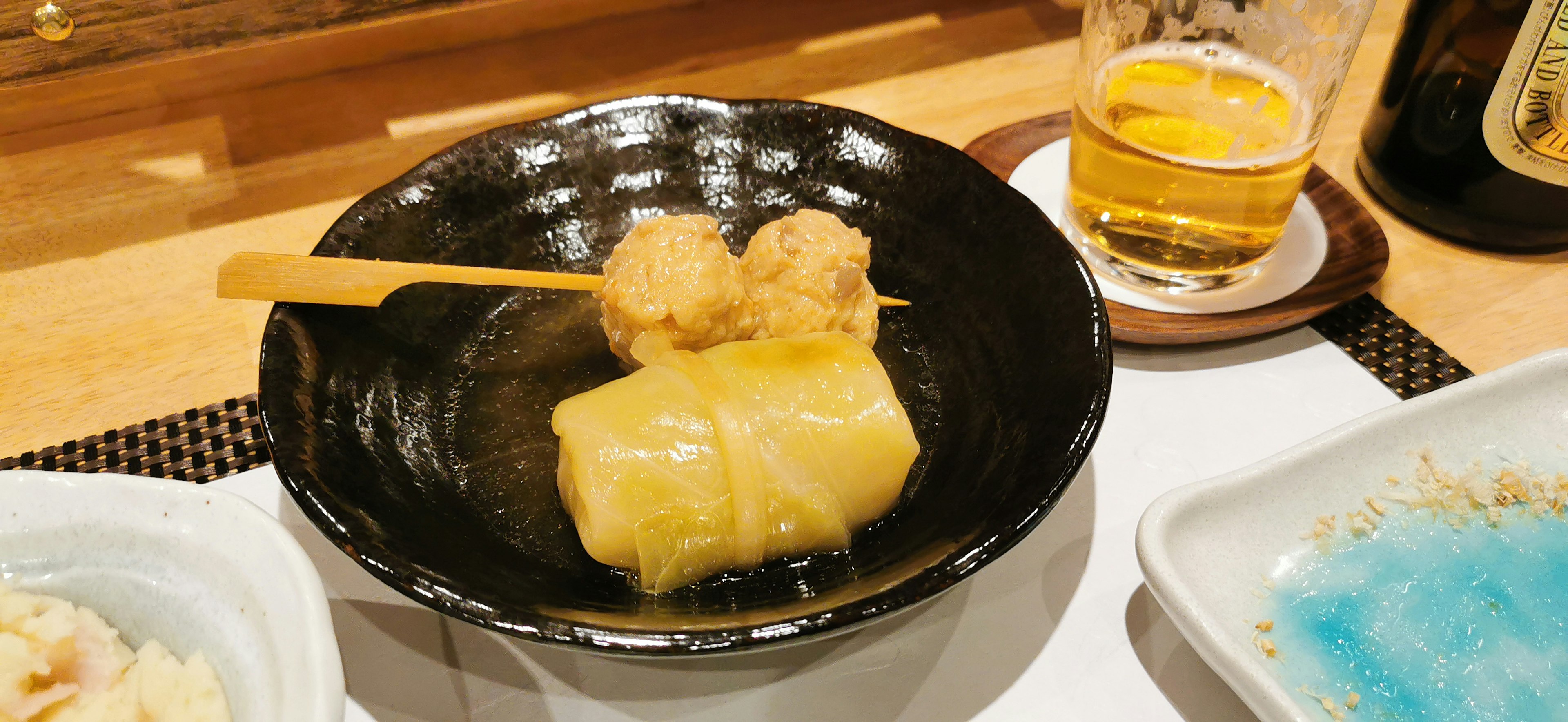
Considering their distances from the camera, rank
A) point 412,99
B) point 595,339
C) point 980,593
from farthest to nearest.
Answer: point 412,99, point 595,339, point 980,593

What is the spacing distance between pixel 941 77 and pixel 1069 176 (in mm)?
758

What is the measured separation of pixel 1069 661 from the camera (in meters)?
1.11

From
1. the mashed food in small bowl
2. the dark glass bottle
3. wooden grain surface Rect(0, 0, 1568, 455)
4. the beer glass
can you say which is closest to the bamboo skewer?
wooden grain surface Rect(0, 0, 1568, 455)

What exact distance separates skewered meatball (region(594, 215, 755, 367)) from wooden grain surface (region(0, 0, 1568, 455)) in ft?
2.19

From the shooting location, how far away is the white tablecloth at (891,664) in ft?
3.47

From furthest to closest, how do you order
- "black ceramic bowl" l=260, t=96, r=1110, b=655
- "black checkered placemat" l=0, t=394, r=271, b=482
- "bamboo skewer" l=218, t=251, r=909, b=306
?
"black checkered placemat" l=0, t=394, r=271, b=482 < "bamboo skewer" l=218, t=251, r=909, b=306 < "black ceramic bowl" l=260, t=96, r=1110, b=655

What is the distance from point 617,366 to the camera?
1.44 m

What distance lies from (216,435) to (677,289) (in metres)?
0.75

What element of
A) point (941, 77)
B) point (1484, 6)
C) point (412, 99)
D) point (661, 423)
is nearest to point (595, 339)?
point (661, 423)

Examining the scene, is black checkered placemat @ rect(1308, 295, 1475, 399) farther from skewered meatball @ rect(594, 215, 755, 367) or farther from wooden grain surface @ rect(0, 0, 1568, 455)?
skewered meatball @ rect(594, 215, 755, 367)

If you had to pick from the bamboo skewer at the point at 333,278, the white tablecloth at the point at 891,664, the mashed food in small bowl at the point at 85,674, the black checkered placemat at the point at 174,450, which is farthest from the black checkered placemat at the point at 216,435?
→ the mashed food in small bowl at the point at 85,674

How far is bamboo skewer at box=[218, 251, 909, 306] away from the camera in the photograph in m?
1.21

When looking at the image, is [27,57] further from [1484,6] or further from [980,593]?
[1484,6]

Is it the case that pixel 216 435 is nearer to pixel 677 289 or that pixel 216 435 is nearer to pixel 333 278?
pixel 333 278
